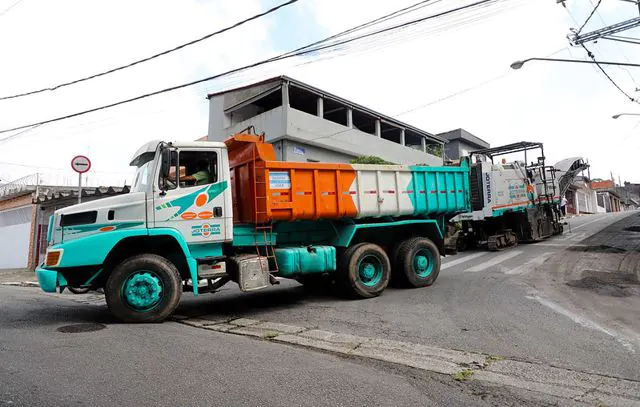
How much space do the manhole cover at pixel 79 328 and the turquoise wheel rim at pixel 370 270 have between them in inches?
181

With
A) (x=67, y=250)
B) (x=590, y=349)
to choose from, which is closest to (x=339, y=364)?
(x=590, y=349)

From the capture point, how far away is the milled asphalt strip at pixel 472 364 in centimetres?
368

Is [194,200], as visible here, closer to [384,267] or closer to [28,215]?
[384,267]

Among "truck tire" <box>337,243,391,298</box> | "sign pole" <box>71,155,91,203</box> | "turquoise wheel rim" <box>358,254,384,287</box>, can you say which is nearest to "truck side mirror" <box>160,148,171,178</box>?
"truck tire" <box>337,243,391,298</box>

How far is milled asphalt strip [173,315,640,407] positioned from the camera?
3676 millimetres

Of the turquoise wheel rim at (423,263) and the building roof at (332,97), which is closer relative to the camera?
the turquoise wheel rim at (423,263)

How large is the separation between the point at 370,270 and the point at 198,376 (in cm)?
495

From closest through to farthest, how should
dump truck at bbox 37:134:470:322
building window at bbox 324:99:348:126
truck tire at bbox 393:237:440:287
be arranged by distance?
dump truck at bbox 37:134:470:322, truck tire at bbox 393:237:440:287, building window at bbox 324:99:348:126

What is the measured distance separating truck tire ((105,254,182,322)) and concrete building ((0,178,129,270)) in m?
12.1

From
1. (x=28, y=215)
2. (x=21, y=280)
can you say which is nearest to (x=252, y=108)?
(x=28, y=215)

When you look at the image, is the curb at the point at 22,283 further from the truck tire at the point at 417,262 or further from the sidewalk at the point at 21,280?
the truck tire at the point at 417,262

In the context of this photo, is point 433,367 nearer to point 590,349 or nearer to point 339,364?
point 339,364

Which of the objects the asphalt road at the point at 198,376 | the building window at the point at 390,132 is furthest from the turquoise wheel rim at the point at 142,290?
the building window at the point at 390,132

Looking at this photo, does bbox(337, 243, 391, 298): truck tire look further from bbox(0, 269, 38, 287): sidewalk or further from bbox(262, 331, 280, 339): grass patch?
bbox(0, 269, 38, 287): sidewalk
